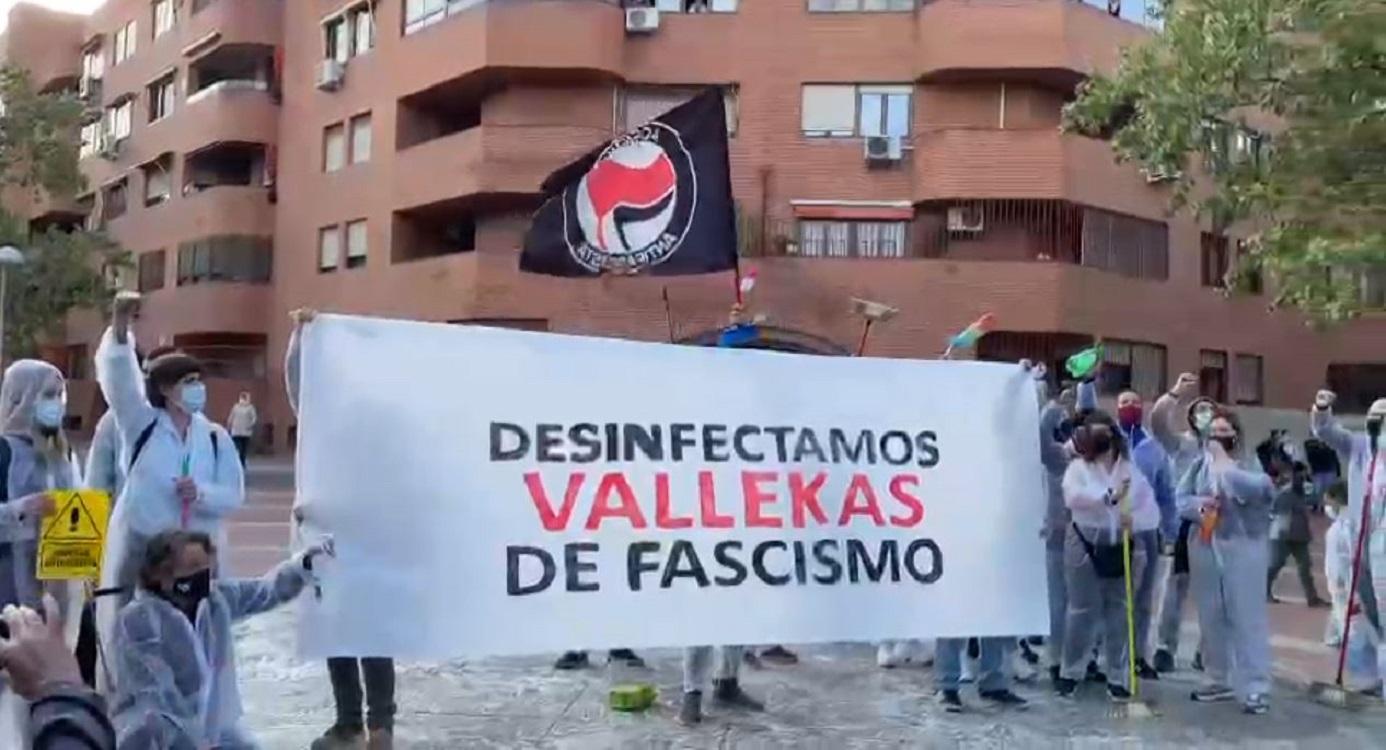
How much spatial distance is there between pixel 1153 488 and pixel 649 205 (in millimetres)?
3602

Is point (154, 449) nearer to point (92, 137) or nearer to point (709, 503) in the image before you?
point (709, 503)

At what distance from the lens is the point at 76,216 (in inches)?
1993

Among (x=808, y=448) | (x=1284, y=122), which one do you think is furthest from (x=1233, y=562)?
(x=1284, y=122)

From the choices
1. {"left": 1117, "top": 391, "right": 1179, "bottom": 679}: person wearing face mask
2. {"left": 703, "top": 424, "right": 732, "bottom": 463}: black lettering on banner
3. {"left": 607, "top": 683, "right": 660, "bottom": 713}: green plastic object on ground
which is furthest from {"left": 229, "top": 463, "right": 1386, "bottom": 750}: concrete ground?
{"left": 703, "top": 424, "right": 732, "bottom": 463}: black lettering on banner

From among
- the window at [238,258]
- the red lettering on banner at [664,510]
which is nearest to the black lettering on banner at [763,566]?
the red lettering on banner at [664,510]

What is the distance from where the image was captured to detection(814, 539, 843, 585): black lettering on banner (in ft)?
24.7

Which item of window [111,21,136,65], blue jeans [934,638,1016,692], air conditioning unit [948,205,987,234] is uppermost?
window [111,21,136,65]

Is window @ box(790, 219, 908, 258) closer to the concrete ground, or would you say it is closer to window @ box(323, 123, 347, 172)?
window @ box(323, 123, 347, 172)

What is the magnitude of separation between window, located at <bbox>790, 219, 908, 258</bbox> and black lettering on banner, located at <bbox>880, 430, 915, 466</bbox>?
21.3m

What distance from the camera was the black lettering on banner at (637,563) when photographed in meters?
7.02

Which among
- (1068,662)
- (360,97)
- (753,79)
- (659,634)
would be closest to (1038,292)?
(753,79)

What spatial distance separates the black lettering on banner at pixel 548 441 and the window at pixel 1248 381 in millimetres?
28367

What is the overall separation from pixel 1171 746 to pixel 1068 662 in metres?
1.34

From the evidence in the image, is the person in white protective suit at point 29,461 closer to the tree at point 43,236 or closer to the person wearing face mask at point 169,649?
the person wearing face mask at point 169,649
